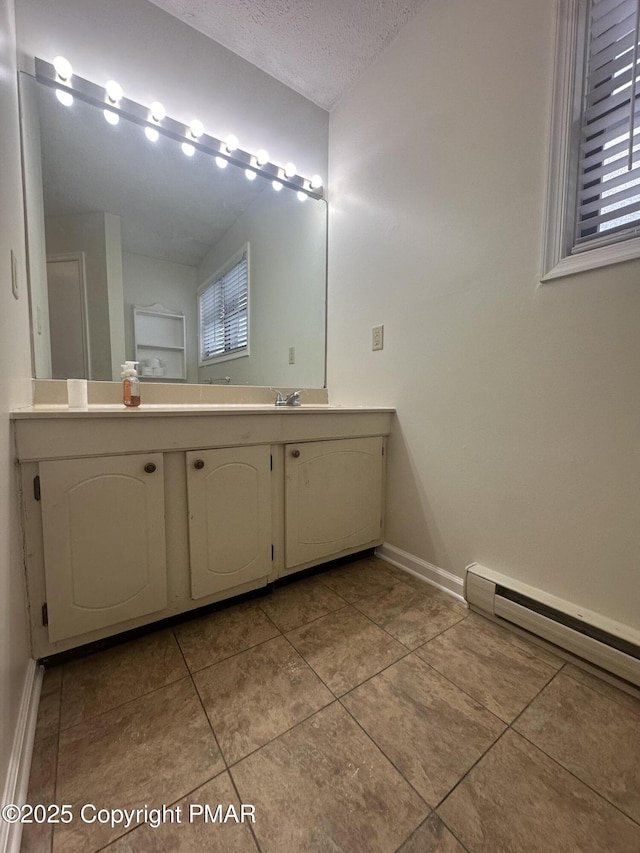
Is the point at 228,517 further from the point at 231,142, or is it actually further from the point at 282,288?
the point at 231,142

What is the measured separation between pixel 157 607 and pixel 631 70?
2.06m

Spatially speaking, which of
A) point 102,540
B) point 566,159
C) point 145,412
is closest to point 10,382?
point 145,412

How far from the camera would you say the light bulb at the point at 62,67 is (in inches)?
46.4

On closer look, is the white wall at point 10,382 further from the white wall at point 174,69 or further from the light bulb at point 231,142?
the light bulb at point 231,142

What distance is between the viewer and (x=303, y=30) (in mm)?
1423

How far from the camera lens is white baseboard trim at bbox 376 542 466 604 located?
1.34 metres

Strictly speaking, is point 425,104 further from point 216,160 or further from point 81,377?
point 81,377

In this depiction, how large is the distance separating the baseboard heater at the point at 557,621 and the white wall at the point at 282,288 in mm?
1243

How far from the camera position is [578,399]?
1000 millimetres

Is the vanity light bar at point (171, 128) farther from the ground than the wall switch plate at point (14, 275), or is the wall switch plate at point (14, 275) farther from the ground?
the vanity light bar at point (171, 128)

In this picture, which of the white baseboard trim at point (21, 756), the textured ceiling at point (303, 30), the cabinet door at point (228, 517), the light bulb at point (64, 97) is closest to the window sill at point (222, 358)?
the cabinet door at point (228, 517)

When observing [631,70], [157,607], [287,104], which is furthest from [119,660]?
[287,104]

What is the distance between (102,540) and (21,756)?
449 mm

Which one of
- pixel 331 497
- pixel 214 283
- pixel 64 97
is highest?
pixel 64 97
